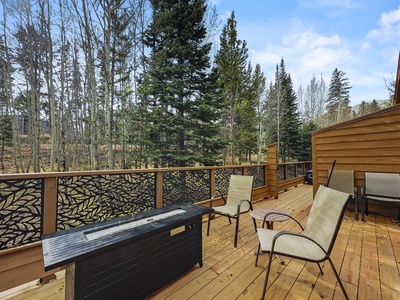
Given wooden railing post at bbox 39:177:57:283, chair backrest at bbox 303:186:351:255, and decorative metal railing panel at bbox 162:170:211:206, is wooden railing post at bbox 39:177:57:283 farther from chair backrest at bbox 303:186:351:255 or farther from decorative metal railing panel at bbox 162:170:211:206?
chair backrest at bbox 303:186:351:255

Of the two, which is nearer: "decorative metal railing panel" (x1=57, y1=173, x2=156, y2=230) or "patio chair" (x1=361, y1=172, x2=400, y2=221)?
"decorative metal railing panel" (x1=57, y1=173, x2=156, y2=230)

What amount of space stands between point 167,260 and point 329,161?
14.5 ft

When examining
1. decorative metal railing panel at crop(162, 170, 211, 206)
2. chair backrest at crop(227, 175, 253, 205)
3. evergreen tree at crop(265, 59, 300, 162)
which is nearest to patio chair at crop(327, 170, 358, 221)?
chair backrest at crop(227, 175, 253, 205)

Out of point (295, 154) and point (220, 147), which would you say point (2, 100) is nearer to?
point (220, 147)

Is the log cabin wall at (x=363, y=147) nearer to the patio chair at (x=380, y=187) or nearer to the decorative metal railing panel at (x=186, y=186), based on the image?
the patio chair at (x=380, y=187)

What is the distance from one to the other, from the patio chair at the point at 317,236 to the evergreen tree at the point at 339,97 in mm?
21371

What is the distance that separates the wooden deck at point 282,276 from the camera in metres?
1.68

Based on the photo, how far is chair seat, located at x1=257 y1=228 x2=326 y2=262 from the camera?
157 centimetres

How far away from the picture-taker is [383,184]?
365cm

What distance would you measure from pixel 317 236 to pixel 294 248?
342 millimetres

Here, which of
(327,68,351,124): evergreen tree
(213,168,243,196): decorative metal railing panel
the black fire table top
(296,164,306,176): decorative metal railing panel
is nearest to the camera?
the black fire table top

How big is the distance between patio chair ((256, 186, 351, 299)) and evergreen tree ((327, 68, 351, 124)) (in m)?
21.4

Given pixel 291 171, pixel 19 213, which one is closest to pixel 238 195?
pixel 19 213

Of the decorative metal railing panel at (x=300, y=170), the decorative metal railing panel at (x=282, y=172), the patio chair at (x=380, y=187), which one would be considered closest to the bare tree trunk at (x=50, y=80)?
the decorative metal railing panel at (x=282, y=172)
